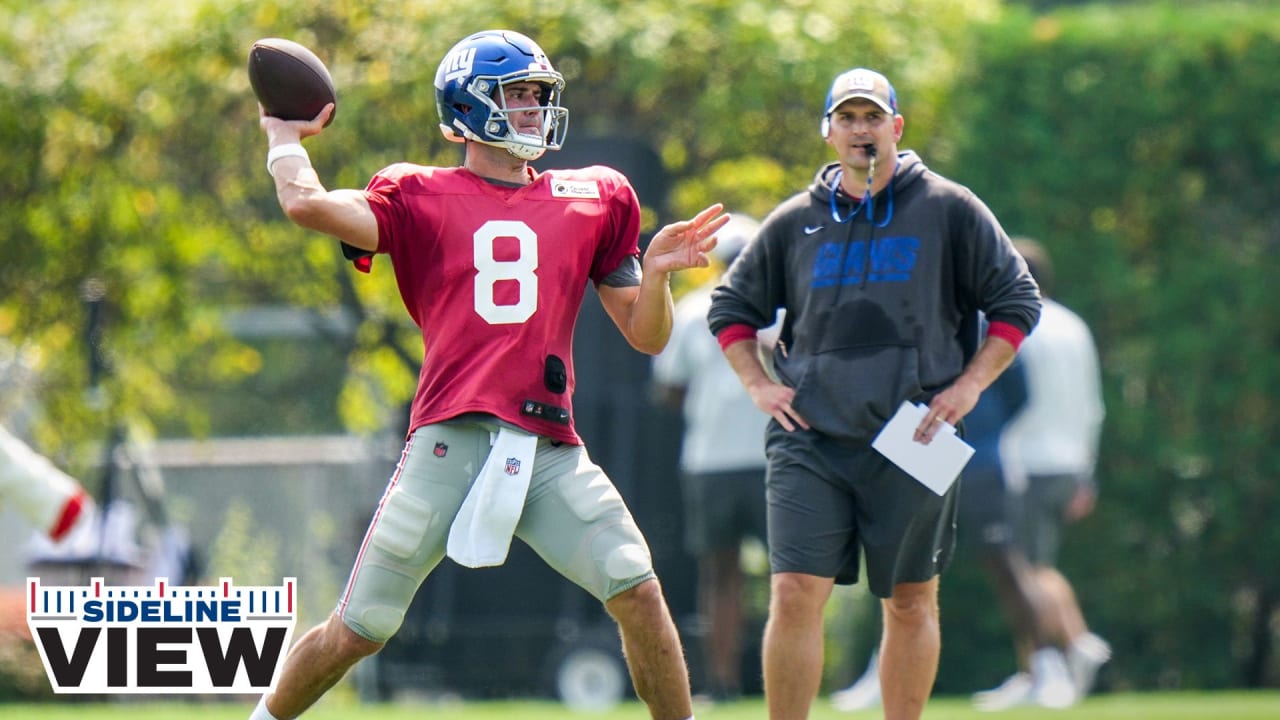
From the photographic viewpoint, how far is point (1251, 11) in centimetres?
1173

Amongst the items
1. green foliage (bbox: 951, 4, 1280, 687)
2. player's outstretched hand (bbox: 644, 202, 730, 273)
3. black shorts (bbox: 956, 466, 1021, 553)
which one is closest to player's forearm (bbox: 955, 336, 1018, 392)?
player's outstretched hand (bbox: 644, 202, 730, 273)

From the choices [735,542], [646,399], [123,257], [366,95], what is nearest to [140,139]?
[123,257]

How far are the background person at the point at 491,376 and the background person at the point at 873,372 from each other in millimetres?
641

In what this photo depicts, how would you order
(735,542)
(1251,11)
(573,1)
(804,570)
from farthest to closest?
(1251,11) → (573,1) → (735,542) → (804,570)

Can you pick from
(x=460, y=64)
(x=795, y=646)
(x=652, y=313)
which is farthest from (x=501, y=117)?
(x=795, y=646)

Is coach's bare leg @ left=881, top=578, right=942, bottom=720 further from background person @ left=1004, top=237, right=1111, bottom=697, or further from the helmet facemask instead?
background person @ left=1004, top=237, right=1111, bottom=697

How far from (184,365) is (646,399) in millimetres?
3464

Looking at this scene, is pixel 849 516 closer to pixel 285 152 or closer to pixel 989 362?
pixel 989 362

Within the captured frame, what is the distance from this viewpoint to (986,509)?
9.25 meters

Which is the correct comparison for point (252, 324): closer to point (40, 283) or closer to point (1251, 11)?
point (40, 283)

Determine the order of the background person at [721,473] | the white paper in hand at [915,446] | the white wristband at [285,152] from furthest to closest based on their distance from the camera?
the background person at [721,473] → the white paper in hand at [915,446] → the white wristband at [285,152]

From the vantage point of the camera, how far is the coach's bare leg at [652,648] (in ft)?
17.5

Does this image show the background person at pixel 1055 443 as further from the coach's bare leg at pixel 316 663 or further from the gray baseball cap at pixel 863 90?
the coach's bare leg at pixel 316 663

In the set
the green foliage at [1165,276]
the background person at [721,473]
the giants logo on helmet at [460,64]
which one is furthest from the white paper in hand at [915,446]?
the green foliage at [1165,276]
